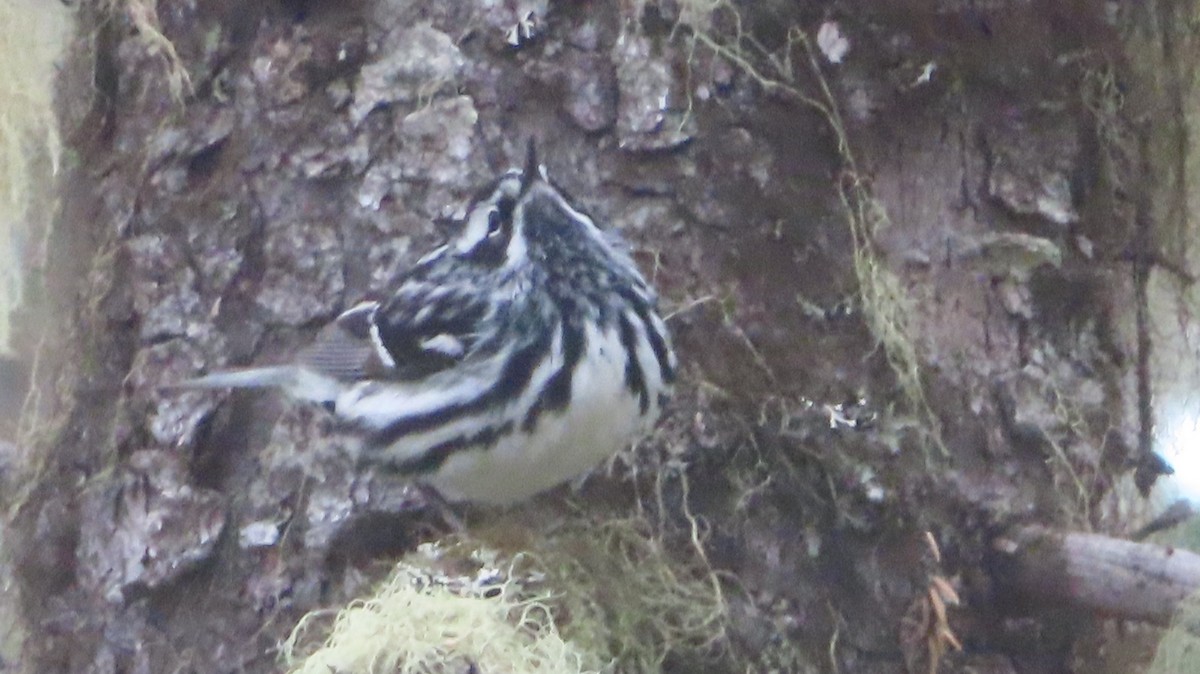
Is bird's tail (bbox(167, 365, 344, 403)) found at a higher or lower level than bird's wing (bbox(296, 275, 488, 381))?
lower

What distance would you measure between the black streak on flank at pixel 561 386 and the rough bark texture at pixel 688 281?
221 millimetres

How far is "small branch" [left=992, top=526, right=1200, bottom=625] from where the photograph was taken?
7.62 feet

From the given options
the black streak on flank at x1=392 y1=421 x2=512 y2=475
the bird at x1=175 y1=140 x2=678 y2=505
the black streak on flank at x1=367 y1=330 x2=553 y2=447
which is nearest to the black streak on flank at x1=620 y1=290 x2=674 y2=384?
the bird at x1=175 y1=140 x2=678 y2=505

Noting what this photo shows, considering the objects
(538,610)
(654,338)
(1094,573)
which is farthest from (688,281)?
(1094,573)

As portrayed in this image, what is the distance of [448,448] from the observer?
2459mm

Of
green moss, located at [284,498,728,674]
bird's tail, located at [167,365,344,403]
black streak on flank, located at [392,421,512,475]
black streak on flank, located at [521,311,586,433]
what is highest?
black streak on flank, located at [521,311,586,433]

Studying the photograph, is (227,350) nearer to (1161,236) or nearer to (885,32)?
(885,32)

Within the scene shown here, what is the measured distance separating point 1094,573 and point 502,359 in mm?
875

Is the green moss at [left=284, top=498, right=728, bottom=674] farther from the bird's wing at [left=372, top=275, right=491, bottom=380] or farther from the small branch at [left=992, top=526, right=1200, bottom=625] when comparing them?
the small branch at [left=992, top=526, right=1200, bottom=625]

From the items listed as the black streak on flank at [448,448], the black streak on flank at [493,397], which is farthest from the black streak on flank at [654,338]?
the black streak on flank at [448,448]

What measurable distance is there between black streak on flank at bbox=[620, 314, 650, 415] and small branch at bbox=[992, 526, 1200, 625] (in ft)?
1.89

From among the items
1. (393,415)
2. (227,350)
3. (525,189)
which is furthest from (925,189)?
(227,350)

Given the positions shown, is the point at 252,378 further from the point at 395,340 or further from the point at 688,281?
the point at 688,281

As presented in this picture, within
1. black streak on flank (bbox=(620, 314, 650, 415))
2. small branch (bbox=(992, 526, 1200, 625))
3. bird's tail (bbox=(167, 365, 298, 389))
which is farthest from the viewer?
bird's tail (bbox=(167, 365, 298, 389))
